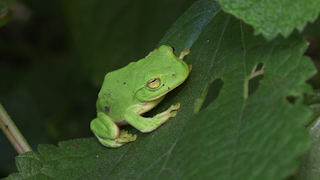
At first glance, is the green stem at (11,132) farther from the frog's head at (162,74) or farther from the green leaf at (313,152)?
the green leaf at (313,152)

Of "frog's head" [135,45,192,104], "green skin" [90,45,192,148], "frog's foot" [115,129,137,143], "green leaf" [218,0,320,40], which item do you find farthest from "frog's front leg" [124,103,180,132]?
"green leaf" [218,0,320,40]

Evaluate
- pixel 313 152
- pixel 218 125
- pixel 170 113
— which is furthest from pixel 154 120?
pixel 313 152

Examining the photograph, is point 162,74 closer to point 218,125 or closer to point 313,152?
point 218,125

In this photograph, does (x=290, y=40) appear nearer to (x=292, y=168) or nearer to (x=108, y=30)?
(x=292, y=168)

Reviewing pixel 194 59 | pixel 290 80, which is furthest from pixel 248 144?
pixel 194 59

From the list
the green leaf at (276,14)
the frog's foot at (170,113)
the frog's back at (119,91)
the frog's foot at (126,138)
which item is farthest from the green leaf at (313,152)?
the frog's back at (119,91)
